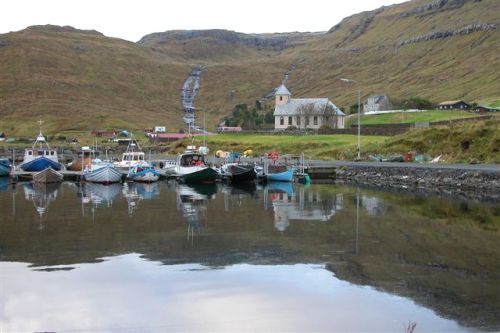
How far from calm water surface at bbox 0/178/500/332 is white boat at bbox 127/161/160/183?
26.2 metres

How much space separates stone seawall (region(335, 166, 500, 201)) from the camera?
53.0 metres

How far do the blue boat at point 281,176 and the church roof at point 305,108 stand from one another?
7395 cm

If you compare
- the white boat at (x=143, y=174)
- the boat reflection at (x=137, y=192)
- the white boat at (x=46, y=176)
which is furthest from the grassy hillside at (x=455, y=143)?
the white boat at (x=46, y=176)

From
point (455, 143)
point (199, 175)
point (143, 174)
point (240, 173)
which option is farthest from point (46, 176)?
point (455, 143)

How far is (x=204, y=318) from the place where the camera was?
704 inches

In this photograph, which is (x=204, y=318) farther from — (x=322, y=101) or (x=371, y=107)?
(x=371, y=107)

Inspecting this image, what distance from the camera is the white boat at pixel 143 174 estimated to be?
71375 mm

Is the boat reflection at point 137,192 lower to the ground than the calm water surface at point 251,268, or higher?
lower

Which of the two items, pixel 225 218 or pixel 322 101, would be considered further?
pixel 322 101

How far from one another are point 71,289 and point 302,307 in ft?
23.4

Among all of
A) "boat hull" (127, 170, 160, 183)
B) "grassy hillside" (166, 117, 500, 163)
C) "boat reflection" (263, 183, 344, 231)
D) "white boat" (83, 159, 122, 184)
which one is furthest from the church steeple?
"boat reflection" (263, 183, 344, 231)

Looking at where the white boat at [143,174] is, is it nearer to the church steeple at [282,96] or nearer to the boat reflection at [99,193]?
the boat reflection at [99,193]

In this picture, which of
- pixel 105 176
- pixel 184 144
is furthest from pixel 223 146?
pixel 105 176

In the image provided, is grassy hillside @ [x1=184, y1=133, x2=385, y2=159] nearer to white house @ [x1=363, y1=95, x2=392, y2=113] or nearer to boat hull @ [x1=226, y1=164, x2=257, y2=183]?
boat hull @ [x1=226, y1=164, x2=257, y2=183]
